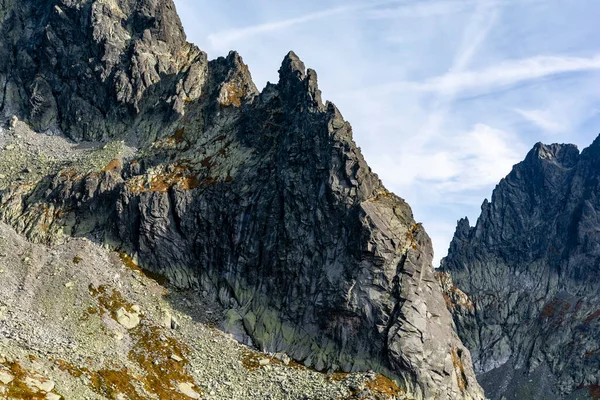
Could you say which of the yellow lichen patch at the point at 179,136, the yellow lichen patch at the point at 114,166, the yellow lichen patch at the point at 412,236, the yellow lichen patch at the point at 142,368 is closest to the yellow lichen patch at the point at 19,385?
the yellow lichen patch at the point at 142,368

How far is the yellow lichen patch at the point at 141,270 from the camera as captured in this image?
81.9 metres

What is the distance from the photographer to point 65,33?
11906 centimetres

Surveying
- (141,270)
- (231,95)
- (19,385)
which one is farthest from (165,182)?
(19,385)

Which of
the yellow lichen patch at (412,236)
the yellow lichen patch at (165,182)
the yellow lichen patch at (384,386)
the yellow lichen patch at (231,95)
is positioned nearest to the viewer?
the yellow lichen patch at (384,386)

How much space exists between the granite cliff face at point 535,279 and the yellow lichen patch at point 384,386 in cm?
6495

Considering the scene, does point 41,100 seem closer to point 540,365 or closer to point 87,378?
point 87,378

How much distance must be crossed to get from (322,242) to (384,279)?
38.0 feet

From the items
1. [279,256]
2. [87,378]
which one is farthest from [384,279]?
[87,378]

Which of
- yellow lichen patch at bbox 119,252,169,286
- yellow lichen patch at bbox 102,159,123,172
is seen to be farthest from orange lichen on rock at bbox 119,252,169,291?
yellow lichen patch at bbox 102,159,123,172

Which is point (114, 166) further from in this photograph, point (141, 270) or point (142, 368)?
point (142, 368)

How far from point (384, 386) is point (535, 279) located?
105 metres

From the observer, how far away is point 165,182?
9081cm

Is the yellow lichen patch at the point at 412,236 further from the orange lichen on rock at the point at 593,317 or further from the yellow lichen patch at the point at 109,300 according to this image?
the orange lichen on rock at the point at 593,317

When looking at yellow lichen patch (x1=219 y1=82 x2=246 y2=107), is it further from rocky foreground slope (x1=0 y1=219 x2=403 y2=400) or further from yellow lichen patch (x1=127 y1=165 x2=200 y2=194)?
rocky foreground slope (x1=0 y1=219 x2=403 y2=400)
